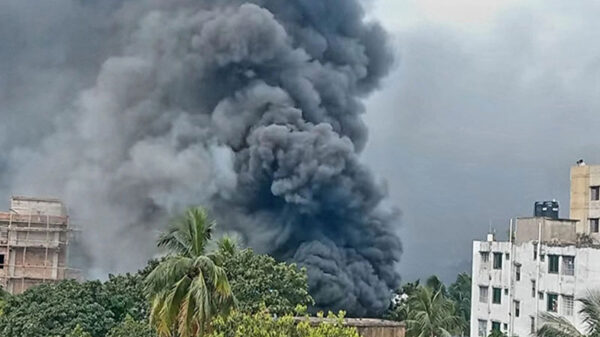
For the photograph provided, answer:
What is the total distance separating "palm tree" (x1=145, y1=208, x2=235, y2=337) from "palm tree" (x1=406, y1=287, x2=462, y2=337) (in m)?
23.3

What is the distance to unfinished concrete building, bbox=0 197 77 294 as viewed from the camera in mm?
57031

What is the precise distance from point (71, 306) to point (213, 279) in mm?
15757

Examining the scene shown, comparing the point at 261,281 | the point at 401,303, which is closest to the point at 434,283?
the point at 401,303

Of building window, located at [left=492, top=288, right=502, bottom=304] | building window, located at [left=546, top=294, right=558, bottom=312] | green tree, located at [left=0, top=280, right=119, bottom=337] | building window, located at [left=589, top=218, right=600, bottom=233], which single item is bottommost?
green tree, located at [left=0, top=280, right=119, bottom=337]

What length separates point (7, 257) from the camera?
187 feet

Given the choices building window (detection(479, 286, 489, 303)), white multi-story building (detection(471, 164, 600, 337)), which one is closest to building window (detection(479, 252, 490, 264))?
white multi-story building (detection(471, 164, 600, 337))

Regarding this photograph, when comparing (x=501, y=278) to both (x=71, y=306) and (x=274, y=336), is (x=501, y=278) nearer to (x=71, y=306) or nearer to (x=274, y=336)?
(x=71, y=306)

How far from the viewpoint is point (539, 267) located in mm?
46031

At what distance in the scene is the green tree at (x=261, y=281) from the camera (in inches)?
1312

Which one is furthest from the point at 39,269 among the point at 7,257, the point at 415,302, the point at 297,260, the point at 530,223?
the point at 530,223

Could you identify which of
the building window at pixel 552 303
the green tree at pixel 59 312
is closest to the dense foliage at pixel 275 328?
the green tree at pixel 59 312

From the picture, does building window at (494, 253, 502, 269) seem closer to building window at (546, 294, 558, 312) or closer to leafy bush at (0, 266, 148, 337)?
building window at (546, 294, 558, 312)

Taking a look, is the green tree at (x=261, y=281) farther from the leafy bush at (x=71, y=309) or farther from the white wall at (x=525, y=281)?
the white wall at (x=525, y=281)

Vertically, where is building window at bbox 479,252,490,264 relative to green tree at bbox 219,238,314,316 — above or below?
above
